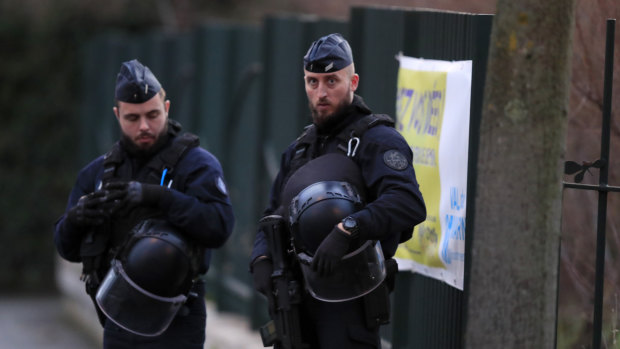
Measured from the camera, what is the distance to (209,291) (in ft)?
29.9

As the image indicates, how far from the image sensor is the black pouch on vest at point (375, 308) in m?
3.85

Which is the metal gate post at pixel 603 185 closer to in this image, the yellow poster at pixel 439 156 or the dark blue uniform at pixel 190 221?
the yellow poster at pixel 439 156

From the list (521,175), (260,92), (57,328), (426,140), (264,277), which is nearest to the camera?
(521,175)

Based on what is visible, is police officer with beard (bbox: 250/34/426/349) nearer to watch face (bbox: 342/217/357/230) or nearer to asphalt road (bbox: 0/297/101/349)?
watch face (bbox: 342/217/357/230)

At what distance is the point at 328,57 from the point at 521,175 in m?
1.01

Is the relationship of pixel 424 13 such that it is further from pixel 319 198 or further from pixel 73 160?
pixel 73 160

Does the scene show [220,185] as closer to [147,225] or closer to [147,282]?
[147,225]

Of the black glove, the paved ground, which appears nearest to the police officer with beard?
the black glove

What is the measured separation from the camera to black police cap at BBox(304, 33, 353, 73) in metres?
3.91

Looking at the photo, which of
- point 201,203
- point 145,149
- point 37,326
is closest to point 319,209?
point 201,203

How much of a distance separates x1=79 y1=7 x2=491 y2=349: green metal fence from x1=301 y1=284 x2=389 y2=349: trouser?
0.71 m

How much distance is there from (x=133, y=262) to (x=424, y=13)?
186cm

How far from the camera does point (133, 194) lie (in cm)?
435

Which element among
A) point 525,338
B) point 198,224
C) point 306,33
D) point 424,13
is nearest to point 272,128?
point 306,33
